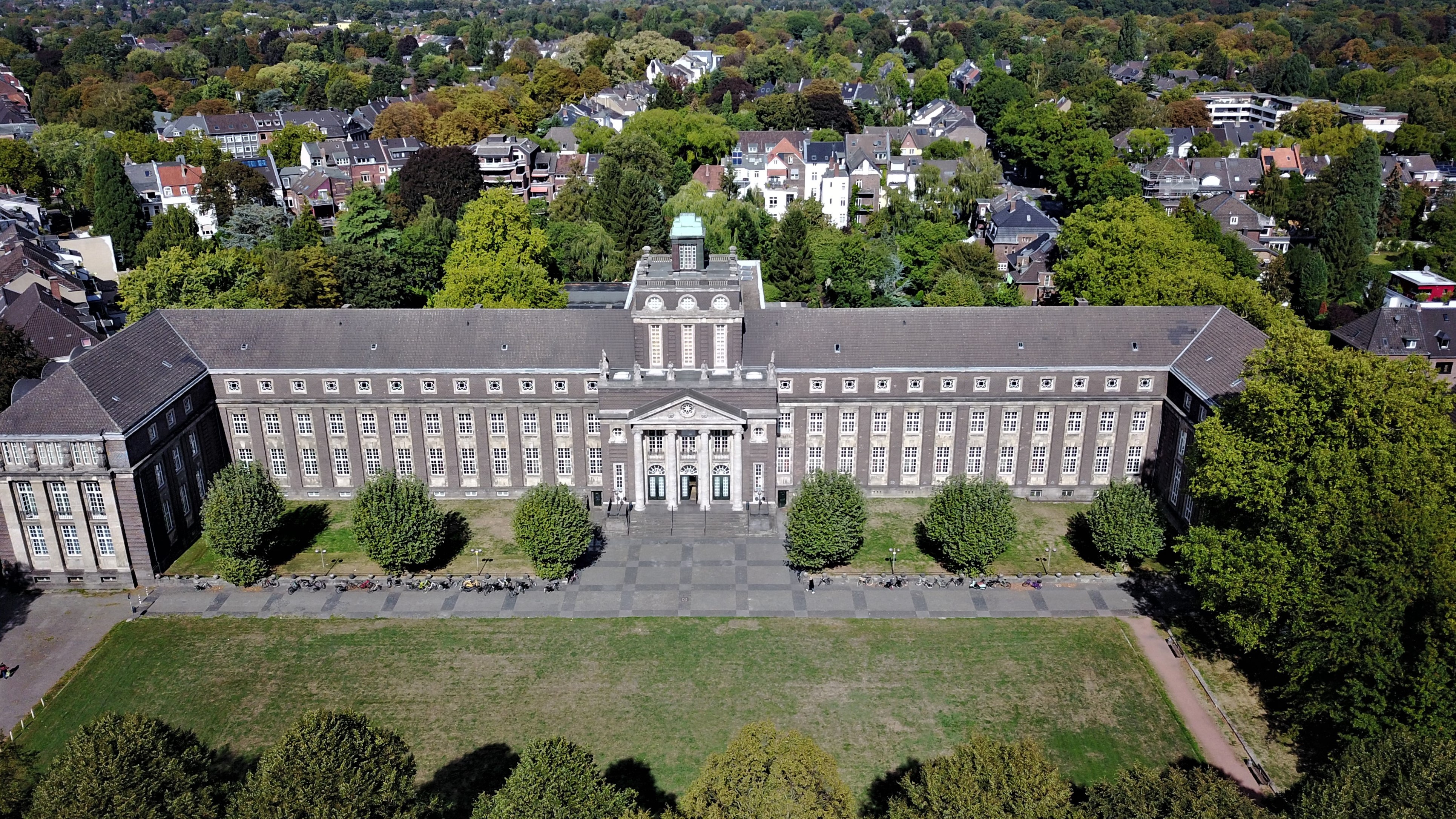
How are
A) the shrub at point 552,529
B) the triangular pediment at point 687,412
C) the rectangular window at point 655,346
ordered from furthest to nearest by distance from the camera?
the rectangular window at point 655,346
the triangular pediment at point 687,412
the shrub at point 552,529

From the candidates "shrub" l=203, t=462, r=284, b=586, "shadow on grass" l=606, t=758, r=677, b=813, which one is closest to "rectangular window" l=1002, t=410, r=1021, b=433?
"shadow on grass" l=606, t=758, r=677, b=813

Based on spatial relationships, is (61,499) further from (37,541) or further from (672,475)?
(672,475)

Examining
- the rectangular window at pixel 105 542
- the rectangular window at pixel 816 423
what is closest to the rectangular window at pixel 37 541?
the rectangular window at pixel 105 542

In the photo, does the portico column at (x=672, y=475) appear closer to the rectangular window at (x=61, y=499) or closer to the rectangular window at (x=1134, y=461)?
the rectangular window at (x=1134, y=461)

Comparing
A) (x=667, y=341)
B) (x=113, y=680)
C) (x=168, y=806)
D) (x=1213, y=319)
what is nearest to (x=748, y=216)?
(x=667, y=341)

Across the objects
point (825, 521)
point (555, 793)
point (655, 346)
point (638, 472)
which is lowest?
point (638, 472)

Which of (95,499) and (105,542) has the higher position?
(95,499)

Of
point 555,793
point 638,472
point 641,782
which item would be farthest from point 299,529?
point 555,793

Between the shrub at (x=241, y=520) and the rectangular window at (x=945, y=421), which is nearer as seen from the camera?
the shrub at (x=241, y=520)
